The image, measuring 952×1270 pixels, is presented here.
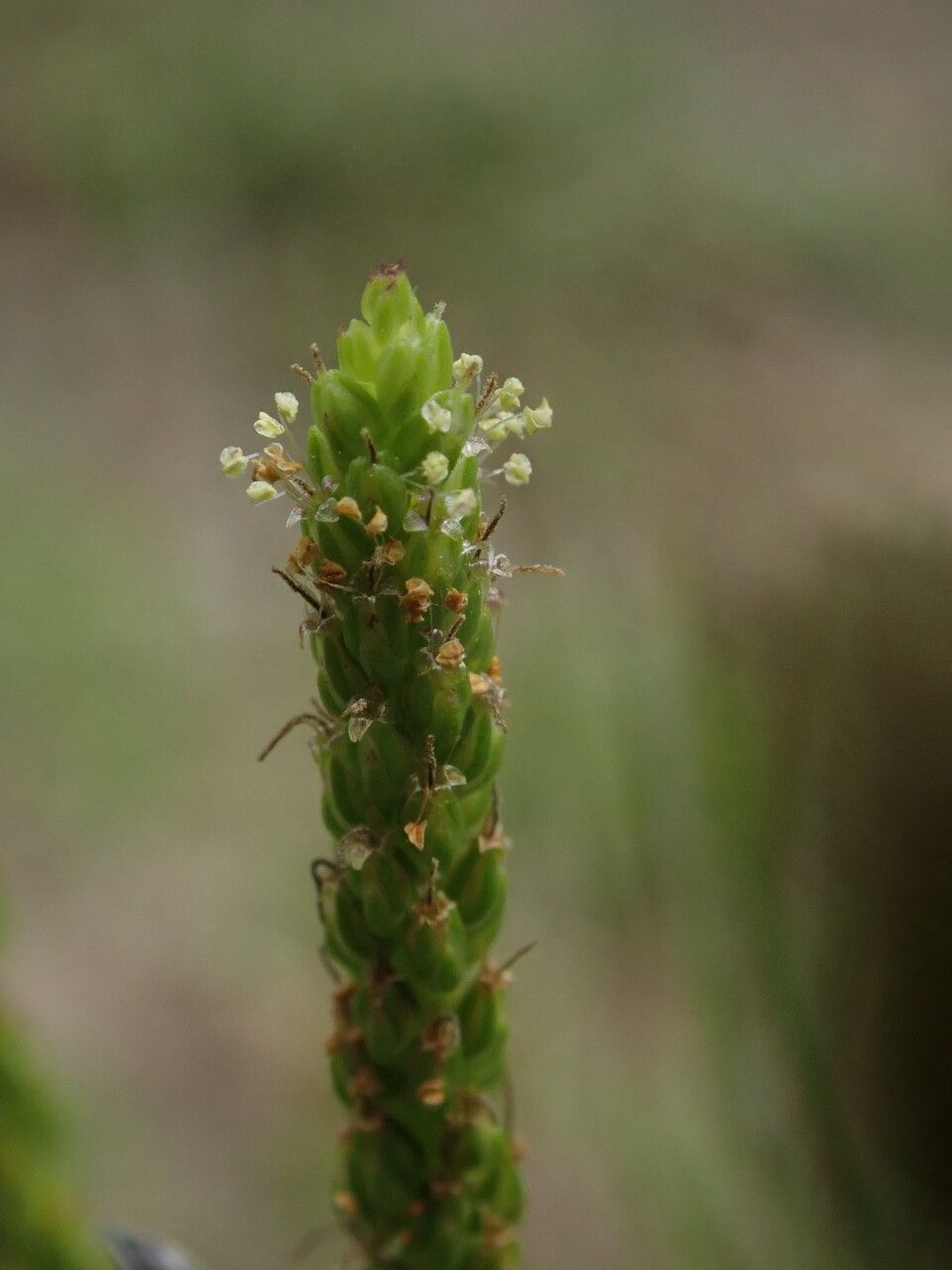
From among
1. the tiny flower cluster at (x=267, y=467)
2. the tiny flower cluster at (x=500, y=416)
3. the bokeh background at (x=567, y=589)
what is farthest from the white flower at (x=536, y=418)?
the bokeh background at (x=567, y=589)

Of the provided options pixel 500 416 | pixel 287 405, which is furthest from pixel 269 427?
pixel 500 416

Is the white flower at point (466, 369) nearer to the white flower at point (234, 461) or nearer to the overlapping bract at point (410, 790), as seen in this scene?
the overlapping bract at point (410, 790)

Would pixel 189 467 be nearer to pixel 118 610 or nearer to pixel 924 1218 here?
pixel 118 610

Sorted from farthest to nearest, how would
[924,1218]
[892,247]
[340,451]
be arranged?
[892,247] → [924,1218] → [340,451]

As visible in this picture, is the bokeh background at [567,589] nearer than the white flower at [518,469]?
No

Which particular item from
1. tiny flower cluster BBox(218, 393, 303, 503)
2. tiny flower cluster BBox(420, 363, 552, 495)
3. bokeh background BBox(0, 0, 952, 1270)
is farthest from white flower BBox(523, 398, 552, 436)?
bokeh background BBox(0, 0, 952, 1270)

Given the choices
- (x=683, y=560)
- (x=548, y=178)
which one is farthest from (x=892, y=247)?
(x=683, y=560)

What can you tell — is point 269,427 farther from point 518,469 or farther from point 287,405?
point 518,469

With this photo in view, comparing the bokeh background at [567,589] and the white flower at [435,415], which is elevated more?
the bokeh background at [567,589]
